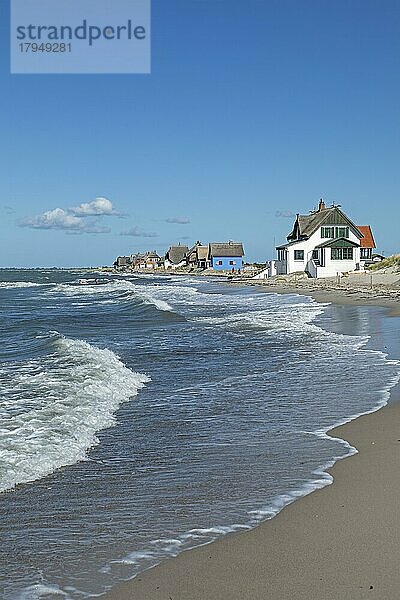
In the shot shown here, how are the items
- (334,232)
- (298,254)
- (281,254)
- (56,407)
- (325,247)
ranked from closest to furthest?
1. (56,407)
2. (325,247)
3. (334,232)
4. (298,254)
5. (281,254)

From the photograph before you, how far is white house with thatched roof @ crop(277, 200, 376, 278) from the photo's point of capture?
6481 centimetres

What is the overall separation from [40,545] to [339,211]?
65.6 m

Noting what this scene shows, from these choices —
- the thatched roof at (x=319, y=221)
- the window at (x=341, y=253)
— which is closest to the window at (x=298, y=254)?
the thatched roof at (x=319, y=221)

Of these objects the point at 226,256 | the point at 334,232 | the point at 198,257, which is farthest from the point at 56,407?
the point at 198,257

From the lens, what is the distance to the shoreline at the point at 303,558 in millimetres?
4238

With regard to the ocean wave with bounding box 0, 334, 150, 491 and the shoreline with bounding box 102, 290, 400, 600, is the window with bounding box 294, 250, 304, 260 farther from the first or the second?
the shoreline with bounding box 102, 290, 400, 600

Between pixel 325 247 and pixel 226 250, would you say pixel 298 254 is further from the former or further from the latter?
pixel 226 250

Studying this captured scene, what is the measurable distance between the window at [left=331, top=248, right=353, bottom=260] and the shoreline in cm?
5973

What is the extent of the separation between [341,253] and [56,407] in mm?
57850

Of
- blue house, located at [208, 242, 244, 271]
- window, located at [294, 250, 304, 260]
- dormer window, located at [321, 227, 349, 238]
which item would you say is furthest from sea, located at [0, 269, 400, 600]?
blue house, located at [208, 242, 244, 271]

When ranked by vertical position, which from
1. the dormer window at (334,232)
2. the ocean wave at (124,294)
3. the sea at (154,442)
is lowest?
the sea at (154,442)

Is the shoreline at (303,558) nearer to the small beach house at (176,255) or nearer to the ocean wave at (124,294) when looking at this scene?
the ocean wave at (124,294)

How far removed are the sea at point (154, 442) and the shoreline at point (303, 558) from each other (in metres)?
0.19

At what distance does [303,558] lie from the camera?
4.71 meters
